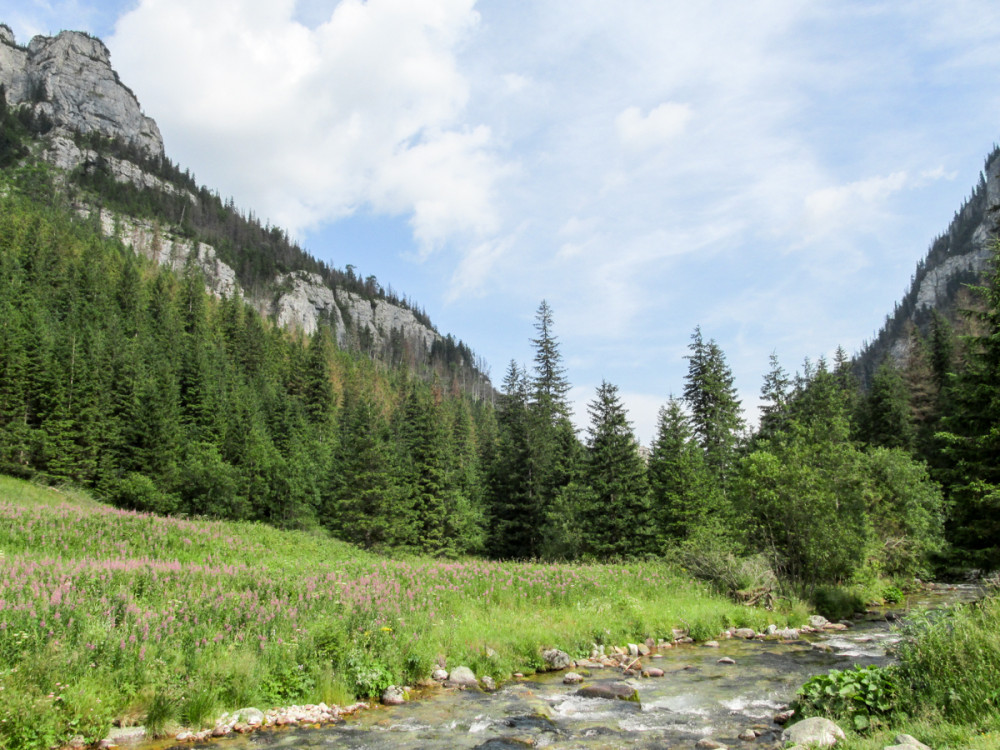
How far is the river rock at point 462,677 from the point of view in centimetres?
1068

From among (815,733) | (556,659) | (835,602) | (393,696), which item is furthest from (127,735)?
(835,602)

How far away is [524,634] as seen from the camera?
12844 millimetres

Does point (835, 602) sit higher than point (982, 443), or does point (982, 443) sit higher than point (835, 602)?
point (982, 443)

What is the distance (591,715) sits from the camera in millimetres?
9273

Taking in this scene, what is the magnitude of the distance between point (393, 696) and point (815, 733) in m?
6.44

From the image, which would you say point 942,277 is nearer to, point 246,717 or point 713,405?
point 713,405

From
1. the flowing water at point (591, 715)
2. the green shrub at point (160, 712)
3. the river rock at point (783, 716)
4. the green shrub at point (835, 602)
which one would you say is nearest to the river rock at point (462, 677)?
the flowing water at point (591, 715)

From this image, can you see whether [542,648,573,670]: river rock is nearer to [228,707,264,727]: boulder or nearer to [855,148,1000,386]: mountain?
[228,707,264,727]: boulder

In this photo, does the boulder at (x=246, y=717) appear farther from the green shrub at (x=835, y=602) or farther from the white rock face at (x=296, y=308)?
the white rock face at (x=296, y=308)

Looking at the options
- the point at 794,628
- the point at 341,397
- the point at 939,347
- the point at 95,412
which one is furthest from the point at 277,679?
the point at 341,397

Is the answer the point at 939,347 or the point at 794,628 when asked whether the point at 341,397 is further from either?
the point at 794,628

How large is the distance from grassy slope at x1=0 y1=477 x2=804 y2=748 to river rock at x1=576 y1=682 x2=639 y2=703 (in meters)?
1.91

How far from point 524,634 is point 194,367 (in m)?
67.4

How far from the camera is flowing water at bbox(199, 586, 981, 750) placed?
786 cm
